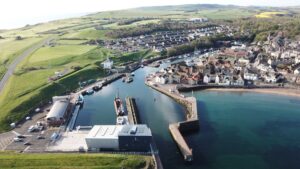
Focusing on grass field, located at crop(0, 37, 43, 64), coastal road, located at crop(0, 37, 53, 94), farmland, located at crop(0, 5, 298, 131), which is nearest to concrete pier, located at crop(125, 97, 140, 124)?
farmland, located at crop(0, 5, 298, 131)

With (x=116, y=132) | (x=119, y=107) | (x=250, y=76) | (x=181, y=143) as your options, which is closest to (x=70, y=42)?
(x=119, y=107)

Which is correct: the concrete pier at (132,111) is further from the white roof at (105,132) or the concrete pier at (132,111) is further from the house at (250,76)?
the house at (250,76)

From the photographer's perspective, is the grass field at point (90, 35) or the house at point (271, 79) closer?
the house at point (271, 79)

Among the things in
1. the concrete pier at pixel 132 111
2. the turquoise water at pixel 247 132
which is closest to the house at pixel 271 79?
the turquoise water at pixel 247 132

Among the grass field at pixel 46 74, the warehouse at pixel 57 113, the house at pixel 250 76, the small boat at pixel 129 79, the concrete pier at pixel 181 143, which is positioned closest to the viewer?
the concrete pier at pixel 181 143

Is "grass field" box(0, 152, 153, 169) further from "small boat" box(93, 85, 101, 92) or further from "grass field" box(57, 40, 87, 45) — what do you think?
"grass field" box(57, 40, 87, 45)

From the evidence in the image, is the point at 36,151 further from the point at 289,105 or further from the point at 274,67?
the point at 274,67
